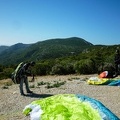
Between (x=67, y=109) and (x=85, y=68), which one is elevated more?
(x=85, y=68)

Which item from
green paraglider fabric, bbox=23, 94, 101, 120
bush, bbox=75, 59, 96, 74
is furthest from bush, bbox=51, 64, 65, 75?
green paraglider fabric, bbox=23, 94, 101, 120

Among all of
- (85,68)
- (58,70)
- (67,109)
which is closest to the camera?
(67,109)

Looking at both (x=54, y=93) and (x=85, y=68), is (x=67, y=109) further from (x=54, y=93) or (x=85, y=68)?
(x=85, y=68)

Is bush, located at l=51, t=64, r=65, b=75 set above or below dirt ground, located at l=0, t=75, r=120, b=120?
above

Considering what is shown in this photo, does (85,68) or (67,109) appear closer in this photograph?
(67,109)

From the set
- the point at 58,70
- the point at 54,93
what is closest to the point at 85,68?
the point at 58,70

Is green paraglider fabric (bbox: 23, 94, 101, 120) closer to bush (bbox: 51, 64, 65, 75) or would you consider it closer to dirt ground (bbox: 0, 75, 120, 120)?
dirt ground (bbox: 0, 75, 120, 120)

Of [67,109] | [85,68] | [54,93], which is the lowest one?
[54,93]

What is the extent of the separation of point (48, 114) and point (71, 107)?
2.85 ft

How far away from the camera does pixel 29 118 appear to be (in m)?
11.0

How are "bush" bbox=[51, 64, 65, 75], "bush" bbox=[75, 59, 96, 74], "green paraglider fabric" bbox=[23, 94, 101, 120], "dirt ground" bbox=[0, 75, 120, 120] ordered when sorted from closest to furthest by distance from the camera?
1. "green paraglider fabric" bbox=[23, 94, 101, 120]
2. "dirt ground" bbox=[0, 75, 120, 120]
3. "bush" bbox=[75, 59, 96, 74]
4. "bush" bbox=[51, 64, 65, 75]

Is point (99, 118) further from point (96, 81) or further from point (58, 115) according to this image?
point (96, 81)

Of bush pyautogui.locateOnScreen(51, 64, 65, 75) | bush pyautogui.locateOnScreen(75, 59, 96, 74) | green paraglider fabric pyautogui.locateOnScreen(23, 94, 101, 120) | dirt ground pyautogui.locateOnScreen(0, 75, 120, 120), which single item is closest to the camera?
green paraglider fabric pyautogui.locateOnScreen(23, 94, 101, 120)

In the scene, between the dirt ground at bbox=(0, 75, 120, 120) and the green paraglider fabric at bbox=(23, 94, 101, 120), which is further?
the dirt ground at bbox=(0, 75, 120, 120)
